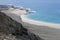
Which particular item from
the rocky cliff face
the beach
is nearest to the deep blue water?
the beach

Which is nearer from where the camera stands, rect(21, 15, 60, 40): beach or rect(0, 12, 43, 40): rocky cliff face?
rect(0, 12, 43, 40): rocky cliff face

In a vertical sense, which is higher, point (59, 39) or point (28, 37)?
point (28, 37)

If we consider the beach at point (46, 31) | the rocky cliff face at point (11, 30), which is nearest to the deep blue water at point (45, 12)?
the beach at point (46, 31)

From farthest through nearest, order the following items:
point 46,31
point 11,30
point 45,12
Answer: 1. point 45,12
2. point 46,31
3. point 11,30

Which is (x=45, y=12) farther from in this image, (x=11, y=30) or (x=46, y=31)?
(x=11, y=30)

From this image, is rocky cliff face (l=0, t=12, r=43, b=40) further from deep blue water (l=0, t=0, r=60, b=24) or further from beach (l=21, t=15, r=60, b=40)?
deep blue water (l=0, t=0, r=60, b=24)

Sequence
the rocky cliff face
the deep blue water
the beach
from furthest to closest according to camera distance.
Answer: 1. the deep blue water
2. the beach
3. the rocky cliff face

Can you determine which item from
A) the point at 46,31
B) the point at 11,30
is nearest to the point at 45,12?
the point at 46,31

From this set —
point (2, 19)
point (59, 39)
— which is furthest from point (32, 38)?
point (59, 39)

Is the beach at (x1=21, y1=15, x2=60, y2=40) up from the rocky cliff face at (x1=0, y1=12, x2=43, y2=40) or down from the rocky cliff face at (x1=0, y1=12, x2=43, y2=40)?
down

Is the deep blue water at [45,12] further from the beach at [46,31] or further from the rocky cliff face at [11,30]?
the rocky cliff face at [11,30]

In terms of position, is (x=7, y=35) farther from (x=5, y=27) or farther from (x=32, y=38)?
(x=32, y=38)
